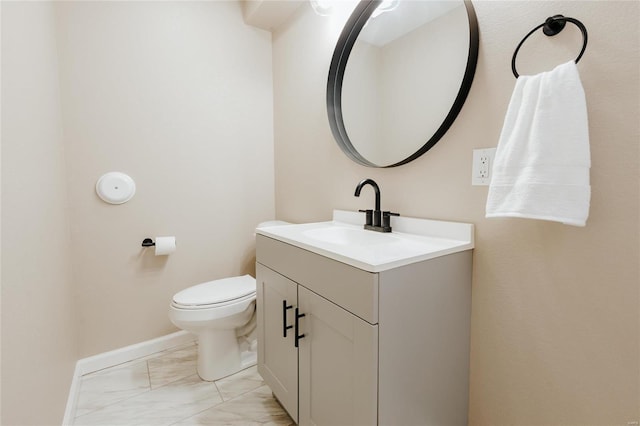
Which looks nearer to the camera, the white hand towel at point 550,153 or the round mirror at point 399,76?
the white hand towel at point 550,153

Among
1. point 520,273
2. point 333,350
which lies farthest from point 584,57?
point 333,350

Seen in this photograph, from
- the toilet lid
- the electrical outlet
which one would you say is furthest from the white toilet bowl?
the electrical outlet

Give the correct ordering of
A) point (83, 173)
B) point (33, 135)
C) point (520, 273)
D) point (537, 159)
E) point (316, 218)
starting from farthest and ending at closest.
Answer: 1. point (316, 218)
2. point (83, 173)
3. point (33, 135)
4. point (520, 273)
5. point (537, 159)

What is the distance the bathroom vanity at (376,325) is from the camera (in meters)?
0.85

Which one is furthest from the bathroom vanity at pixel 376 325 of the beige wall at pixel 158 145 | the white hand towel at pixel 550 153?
the beige wall at pixel 158 145

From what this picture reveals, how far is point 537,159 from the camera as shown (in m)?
0.79

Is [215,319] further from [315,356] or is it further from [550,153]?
[550,153]

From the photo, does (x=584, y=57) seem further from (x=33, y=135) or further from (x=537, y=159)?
(x=33, y=135)

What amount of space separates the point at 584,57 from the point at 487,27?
0.34 metres

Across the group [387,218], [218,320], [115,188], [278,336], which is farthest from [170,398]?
[387,218]

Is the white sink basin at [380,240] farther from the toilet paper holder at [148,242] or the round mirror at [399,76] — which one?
the toilet paper holder at [148,242]

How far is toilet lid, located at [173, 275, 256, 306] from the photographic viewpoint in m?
1.59

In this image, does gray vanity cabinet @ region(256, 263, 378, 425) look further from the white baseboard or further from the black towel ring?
the black towel ring

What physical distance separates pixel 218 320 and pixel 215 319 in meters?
0.02
